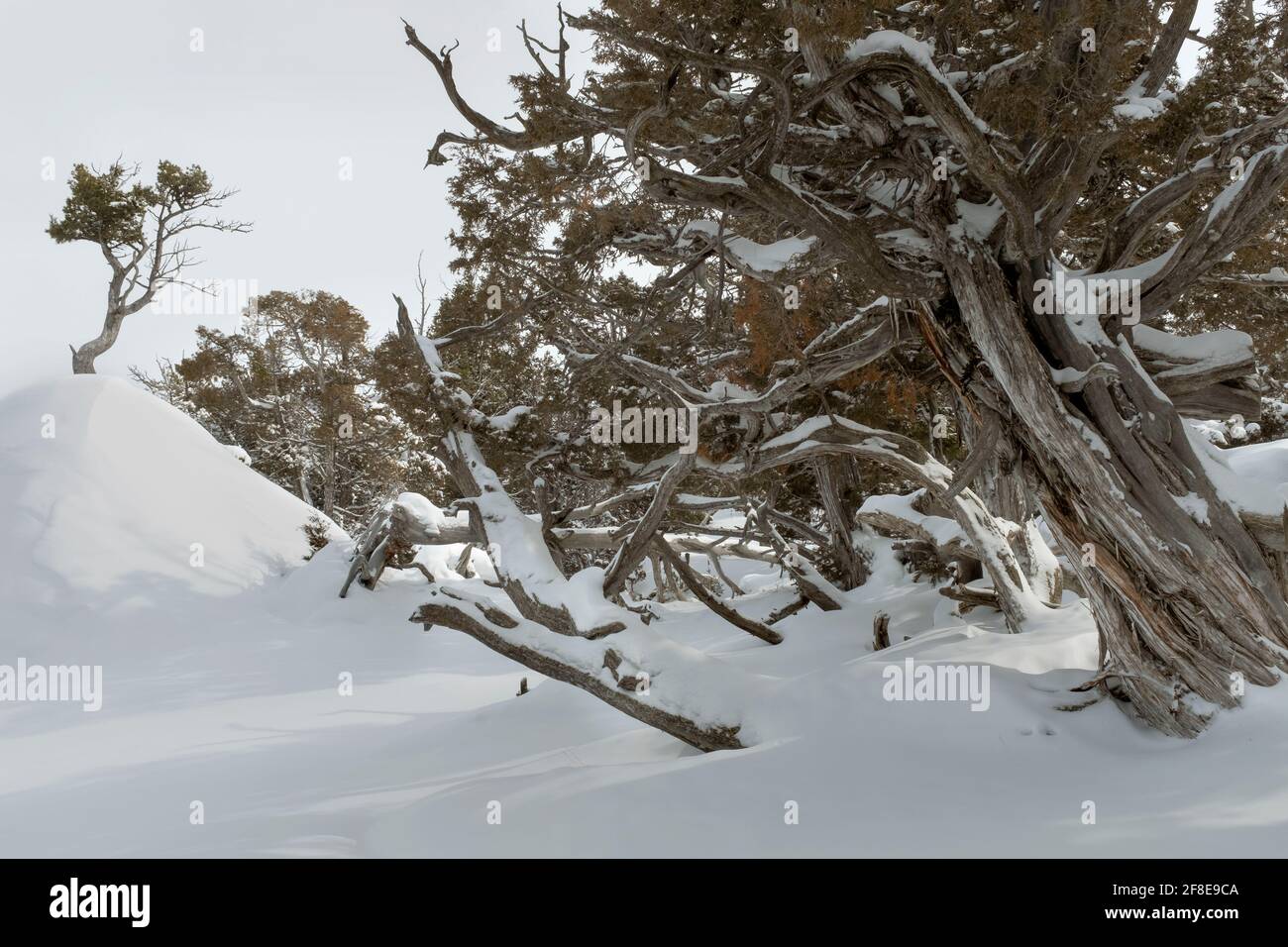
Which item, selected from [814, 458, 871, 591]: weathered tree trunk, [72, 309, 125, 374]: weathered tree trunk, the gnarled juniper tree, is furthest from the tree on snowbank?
the gnarled juniper tree

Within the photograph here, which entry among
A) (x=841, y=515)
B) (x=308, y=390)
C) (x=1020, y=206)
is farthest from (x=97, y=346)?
(x=1020, y=206)

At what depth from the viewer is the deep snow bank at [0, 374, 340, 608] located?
42.2 ft

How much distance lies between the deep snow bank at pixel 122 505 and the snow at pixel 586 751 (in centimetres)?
13

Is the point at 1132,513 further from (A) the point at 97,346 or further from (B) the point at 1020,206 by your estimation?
(A) the point at 97,346

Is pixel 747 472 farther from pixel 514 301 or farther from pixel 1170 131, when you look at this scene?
pixel 1170 131

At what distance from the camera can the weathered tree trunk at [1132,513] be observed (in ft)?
13.8

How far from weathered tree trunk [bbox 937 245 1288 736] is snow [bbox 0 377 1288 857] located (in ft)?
A: 0.91

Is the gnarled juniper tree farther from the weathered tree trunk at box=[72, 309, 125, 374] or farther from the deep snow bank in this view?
the weathered tree trunk at box=[72, 309, 125, 374]

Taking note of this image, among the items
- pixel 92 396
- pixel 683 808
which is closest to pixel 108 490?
pixel 92 396

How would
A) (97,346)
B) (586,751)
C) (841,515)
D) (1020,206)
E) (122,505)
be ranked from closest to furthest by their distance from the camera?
1. (1020,206)
2. (586,751)
3. (841,515)
4. (122,505)
5. (97,346)

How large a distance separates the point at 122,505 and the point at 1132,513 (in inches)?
645

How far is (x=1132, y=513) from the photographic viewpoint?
4.30 m

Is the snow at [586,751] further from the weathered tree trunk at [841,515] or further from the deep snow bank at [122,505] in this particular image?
the weathered tree trunk at [841,515]

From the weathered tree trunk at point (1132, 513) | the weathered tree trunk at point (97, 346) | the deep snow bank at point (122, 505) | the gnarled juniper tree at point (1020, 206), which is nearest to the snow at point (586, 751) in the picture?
the deep snow bank at point (122, 505)
